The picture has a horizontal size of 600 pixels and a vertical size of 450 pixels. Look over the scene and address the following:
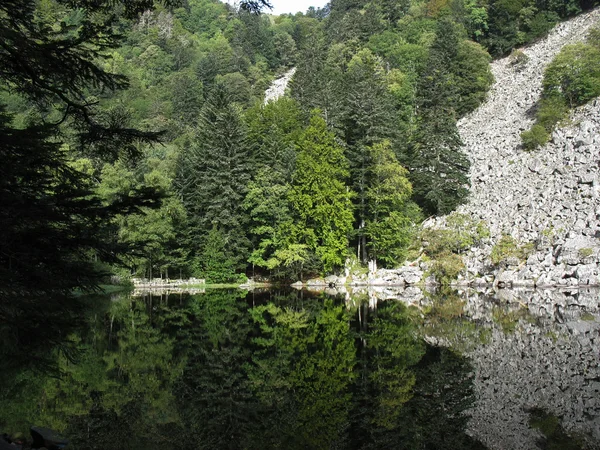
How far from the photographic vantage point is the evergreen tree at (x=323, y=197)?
140 feet

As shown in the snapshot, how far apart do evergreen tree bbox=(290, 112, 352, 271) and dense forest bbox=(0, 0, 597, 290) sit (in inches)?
5.1

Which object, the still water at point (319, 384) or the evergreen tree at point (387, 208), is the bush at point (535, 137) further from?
the still water at point (319, 384)

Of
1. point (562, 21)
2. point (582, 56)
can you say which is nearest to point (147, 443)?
point (582, 56)

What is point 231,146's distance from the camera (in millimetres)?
46000

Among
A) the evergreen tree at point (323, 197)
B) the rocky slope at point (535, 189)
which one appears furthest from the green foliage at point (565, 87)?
the evergreen tree at point (323, 197)

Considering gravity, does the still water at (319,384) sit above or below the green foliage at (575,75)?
below

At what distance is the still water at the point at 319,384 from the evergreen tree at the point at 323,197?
70.5ft

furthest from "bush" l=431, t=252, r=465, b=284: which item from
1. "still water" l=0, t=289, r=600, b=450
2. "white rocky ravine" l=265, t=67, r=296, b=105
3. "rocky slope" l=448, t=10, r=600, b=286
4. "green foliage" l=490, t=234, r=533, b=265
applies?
"white rocky ravine" l=265, t=67, r=296, b=105

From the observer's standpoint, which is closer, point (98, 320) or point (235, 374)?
point (235, 374)

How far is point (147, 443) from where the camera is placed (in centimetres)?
814

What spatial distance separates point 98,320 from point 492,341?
1618cm

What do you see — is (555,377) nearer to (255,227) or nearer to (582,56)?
(255,227)

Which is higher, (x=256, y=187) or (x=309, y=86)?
(x=309, y=86)

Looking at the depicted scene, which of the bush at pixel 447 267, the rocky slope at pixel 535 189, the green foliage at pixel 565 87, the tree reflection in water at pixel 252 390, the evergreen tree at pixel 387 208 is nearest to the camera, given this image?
the tree reflection in water at pixel 252 390
